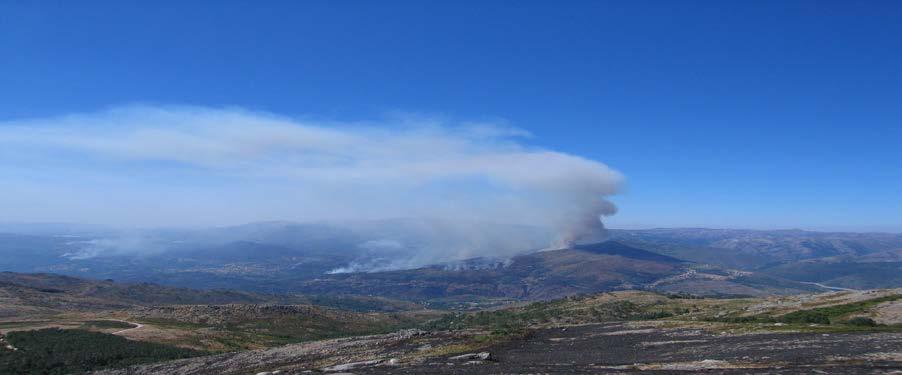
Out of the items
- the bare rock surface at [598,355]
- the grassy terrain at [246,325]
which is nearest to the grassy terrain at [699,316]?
the bare rock surface at [598,355]

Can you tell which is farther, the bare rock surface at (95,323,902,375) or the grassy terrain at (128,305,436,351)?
the grassy terrain at (128,305,436,351)

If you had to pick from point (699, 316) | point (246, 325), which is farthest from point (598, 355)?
point (246, 325)

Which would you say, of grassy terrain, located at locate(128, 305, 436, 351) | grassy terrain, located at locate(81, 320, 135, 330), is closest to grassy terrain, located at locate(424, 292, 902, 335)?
grassy terrain, located at locate(128, 305, 436, 351)

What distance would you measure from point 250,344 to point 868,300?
85.1m

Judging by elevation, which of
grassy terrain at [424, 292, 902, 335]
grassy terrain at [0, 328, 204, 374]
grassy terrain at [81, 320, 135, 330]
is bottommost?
grassy terrain at [81, 320, 135, 330]

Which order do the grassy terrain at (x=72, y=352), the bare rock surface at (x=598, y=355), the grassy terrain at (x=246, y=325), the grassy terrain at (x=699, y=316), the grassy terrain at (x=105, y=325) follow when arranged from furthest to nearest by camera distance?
the grassy terrain at (x=105, y=325) < the grassy terrain at (x=246, y=325) < the grassy terrain at (x=72, y=352) < the grassy terrain at (x=699, y=316) < the bare rock surface at (x=598, y=355)

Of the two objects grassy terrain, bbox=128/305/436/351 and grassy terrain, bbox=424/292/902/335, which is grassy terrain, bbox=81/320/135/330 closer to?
grassy terrain, bbox=128/305/436/351

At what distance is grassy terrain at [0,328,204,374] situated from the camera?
2282 inches

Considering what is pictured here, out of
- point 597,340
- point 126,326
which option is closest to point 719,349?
point 597,340

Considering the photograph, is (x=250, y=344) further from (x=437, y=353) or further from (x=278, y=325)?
(x=437, y=353)

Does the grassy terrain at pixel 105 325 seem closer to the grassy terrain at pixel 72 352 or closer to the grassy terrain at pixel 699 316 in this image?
the grassy terrain at pixel 72 352

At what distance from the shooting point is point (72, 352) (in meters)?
63.5

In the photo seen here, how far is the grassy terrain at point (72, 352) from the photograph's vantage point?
57969 millimetres

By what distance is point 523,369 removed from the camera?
29688 millimetres
